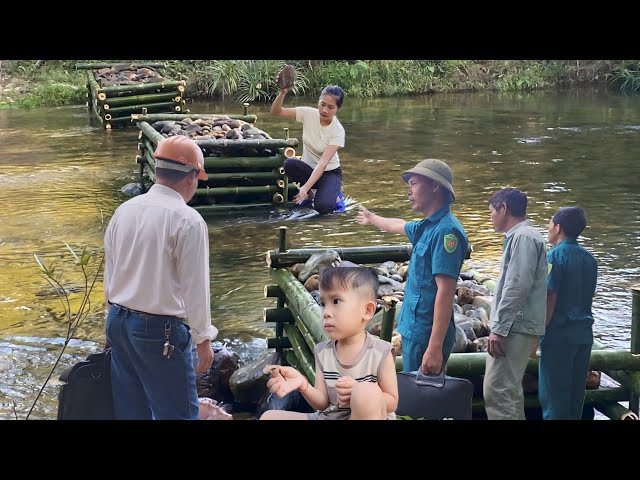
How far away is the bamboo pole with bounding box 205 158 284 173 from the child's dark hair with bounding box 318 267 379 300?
3.53m

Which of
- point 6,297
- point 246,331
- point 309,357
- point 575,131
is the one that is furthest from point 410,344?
point 575,131

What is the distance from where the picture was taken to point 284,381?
3004 millimetres

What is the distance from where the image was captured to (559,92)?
11383 mm

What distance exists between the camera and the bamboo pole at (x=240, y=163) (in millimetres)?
6605

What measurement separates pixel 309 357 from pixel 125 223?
107 cm

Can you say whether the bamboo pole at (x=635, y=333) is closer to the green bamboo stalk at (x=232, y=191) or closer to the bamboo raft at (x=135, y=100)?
the green bamboo stalk at (x=232, y=191)

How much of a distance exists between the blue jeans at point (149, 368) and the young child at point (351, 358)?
0.41 m

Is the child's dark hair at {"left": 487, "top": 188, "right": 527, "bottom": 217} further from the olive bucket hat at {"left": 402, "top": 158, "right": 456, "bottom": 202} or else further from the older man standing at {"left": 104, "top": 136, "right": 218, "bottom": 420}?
the older man standing at {"left": 104, "top": 136, "right": 218, "bottom": 420}

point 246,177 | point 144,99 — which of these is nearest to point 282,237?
point 246,177

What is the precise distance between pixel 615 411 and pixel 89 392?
6.62 ft

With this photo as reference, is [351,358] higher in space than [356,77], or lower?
lower

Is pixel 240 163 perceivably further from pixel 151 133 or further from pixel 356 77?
pixel 356 77

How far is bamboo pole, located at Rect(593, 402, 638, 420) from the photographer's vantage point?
3.81m

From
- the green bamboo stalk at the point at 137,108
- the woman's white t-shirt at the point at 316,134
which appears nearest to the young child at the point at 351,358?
the woman's white t-shirt at the point at 316,134
